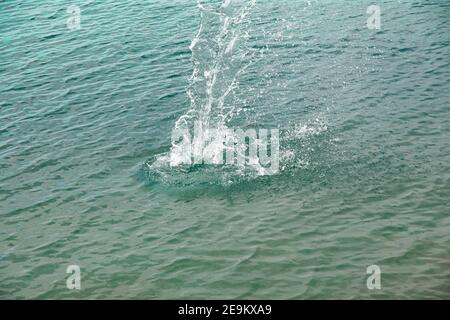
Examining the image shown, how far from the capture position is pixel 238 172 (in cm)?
2391

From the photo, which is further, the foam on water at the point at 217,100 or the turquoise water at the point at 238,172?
the foam on water at the point at 217,100

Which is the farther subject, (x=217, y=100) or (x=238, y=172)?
(x=217, y=100)

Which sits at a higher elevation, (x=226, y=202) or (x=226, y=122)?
(x=226, y=122)

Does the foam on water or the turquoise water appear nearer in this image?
the turquoise water

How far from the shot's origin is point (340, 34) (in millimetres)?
36188

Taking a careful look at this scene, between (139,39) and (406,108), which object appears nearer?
(406,108)

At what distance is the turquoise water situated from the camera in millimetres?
18703

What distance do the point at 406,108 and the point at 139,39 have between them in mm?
20974

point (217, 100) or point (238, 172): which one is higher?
point (217, 100)

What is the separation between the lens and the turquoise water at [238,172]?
18703 millimetres
